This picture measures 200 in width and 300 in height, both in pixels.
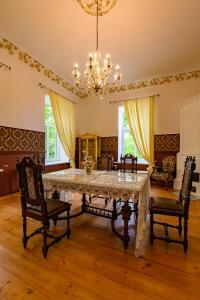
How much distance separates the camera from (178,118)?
5.07 m

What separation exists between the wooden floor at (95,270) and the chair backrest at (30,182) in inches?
23.3

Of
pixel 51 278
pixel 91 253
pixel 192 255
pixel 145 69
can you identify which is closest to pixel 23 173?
pixel 51 278

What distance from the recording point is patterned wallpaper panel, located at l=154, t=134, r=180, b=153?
16.7 ft

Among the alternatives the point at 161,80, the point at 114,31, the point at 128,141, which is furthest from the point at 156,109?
the point at 114,31

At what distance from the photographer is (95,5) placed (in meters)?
2.69

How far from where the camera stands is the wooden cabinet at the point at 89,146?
5852 millimetres

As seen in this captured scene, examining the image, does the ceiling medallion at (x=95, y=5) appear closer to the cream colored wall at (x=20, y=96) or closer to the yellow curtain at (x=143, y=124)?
the cream colored wall at (x=20, y=96)

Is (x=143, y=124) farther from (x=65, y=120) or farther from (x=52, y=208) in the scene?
(x=52, y=208)

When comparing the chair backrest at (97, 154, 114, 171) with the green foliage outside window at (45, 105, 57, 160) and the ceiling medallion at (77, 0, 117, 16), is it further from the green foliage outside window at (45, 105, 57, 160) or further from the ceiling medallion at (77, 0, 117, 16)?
the ceiling medallion at (77, 0, 117, 16)

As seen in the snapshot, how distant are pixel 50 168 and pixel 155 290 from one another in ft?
14.0

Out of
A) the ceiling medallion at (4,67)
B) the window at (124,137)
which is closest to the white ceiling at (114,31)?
the ceiling medallion at (4,67)

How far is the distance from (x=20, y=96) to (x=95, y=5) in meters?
2.58

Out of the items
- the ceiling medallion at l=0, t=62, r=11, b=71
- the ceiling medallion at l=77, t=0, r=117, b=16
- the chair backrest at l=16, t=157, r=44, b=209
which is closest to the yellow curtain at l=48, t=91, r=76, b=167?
the ceiling medallion at l=0, t=62, r=11, b=71

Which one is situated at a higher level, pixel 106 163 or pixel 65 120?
pixel 65 120
